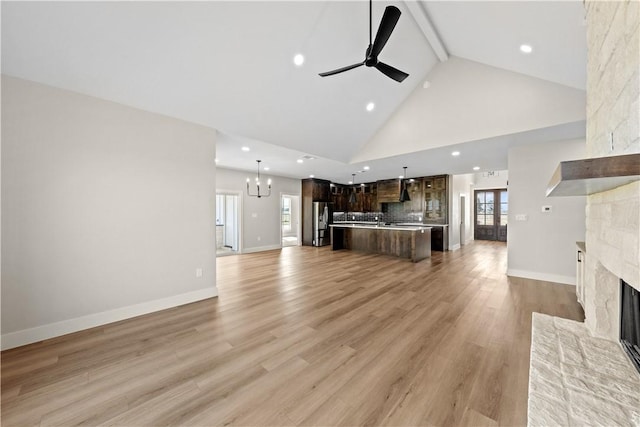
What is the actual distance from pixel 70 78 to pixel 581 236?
7.80 metres

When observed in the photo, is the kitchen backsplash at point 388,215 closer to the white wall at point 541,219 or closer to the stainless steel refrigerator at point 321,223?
the stainless steel refrigerator at point 321,223

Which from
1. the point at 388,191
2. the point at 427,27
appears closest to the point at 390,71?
A: the point at 427,27

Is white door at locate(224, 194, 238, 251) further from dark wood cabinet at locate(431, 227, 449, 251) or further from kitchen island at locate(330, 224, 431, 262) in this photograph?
dark wood cabinet at locate(431, 227, 449, 251)

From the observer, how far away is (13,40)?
216cm

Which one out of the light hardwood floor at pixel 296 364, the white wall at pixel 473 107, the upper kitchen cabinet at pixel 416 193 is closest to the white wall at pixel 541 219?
the light hardwood floor at pixel 296 364

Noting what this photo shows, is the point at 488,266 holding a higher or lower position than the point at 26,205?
lower

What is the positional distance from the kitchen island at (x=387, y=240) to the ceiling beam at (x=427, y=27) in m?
4.10

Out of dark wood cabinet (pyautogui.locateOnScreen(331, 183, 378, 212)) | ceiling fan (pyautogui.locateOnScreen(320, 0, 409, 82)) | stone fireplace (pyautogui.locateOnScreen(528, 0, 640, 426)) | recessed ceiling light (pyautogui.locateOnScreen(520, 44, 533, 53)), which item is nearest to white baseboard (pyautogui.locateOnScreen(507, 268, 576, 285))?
stone fireplace (pyautogui.locateOnScreen(528, 0, 640, 426))

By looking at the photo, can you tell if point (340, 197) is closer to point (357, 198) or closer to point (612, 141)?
point (357, 198)

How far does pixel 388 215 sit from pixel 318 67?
7.61 metres

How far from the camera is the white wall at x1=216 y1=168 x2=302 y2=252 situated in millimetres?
7520

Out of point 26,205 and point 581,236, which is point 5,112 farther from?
point 581,236

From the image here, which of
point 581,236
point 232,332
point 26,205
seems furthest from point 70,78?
point 581,236

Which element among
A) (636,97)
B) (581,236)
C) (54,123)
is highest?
(54,123)
